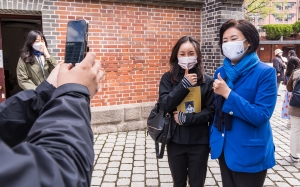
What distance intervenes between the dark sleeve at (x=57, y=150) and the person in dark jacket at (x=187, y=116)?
169cm

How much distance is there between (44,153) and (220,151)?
1892 mm

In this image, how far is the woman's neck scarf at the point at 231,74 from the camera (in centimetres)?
217

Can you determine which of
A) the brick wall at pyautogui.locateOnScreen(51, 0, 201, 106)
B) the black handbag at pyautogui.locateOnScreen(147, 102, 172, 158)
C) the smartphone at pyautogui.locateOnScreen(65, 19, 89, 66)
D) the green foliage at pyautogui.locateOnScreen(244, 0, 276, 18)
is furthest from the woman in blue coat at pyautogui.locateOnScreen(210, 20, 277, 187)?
the green foliage at pyautogui.locateOnScreen(244, 0, 276, 18)

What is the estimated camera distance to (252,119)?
2062mm

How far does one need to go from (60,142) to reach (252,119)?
1.71 metres

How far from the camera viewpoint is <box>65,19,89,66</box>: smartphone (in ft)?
3.67

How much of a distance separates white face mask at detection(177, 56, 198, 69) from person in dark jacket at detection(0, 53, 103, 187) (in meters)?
1.72

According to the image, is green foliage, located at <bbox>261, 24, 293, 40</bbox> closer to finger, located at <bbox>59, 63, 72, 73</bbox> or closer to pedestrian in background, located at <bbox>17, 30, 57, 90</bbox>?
pedestrian in background, located at <bbox>17, 30, 57, 90</bbox>

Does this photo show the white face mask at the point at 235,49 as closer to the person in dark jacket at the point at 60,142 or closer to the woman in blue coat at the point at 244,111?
the woman in blue coat at the point at 244,111

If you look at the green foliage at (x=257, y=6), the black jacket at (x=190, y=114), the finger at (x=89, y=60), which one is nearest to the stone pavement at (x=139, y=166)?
the black jacket at (x=190, y=114)

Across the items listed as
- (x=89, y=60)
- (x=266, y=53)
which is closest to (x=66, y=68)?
(x=89, y=60)

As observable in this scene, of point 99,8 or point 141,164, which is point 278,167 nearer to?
point 141,164

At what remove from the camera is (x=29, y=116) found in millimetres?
1233

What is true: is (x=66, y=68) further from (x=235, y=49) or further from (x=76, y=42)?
(x=235, y=49)
